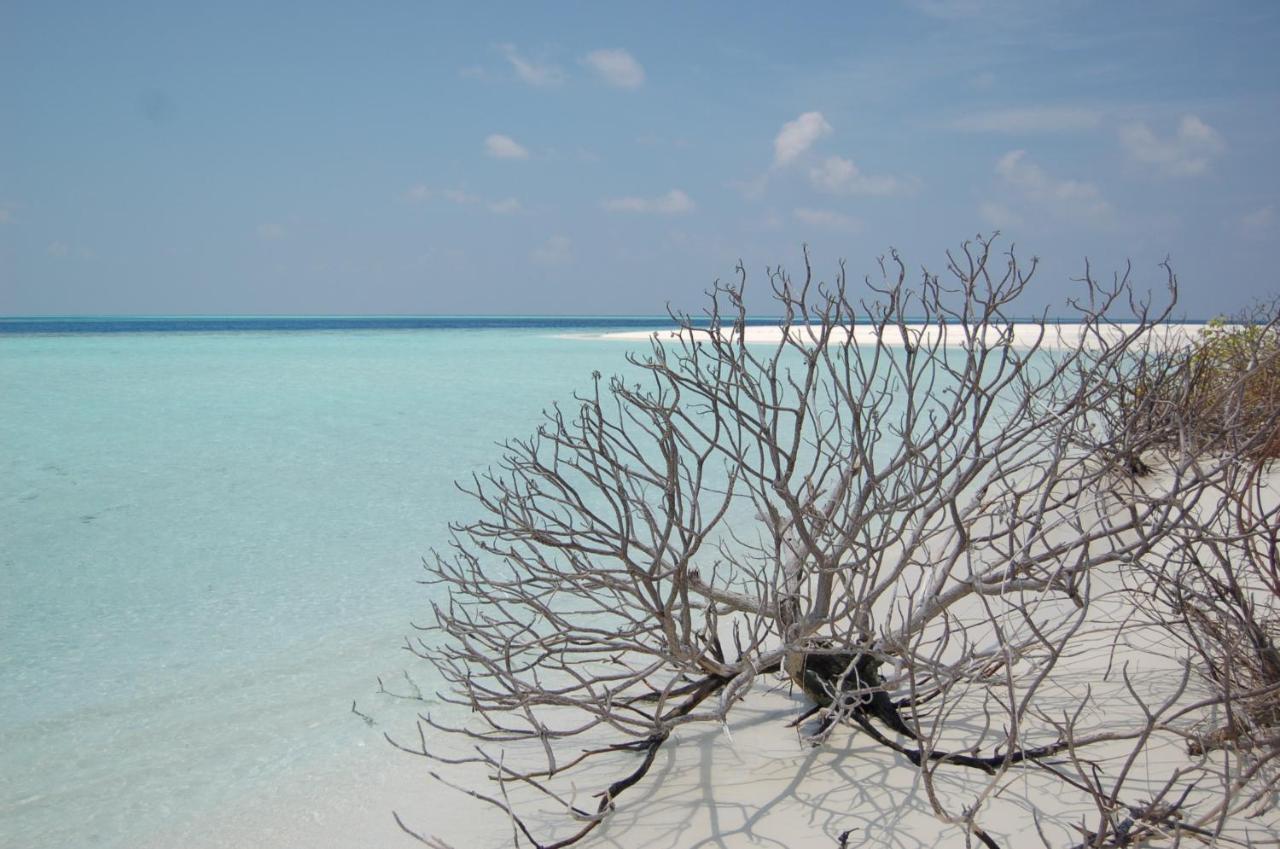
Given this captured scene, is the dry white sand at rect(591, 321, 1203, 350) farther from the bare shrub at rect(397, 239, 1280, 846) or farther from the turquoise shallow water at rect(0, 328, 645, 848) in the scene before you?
the turquoise shallow water at rect(0, 328, 645, 848)

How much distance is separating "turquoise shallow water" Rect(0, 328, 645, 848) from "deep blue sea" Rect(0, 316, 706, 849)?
19 mm

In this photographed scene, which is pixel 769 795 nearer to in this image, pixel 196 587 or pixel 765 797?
Result: pixel 765 797

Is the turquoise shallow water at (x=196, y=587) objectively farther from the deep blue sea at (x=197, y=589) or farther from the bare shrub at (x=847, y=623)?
the bare shrub at (x=847, y=623)

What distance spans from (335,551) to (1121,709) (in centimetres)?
604

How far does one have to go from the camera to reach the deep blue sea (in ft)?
14.0

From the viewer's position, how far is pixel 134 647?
19.0 ft

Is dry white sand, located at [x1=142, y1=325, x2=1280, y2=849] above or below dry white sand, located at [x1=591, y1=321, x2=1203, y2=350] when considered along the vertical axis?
below

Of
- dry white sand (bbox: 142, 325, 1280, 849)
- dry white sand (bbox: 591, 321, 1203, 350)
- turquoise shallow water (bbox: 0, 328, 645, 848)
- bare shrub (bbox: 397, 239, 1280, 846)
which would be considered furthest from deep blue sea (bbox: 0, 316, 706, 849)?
dry white sand (bbox: 591, 321, 1203, 350)

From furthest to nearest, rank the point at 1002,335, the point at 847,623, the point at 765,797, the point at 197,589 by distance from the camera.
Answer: the point at 197,589 < the point at 847,623 < the point at 1002,335 < the point at 765,797

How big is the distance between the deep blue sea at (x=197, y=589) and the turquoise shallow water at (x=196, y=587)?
19 millimetres

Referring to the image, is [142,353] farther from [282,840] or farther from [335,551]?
[282,840]

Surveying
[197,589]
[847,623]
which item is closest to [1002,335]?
[847,623]

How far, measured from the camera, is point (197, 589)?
691 cm

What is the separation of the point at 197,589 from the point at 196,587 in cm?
6
